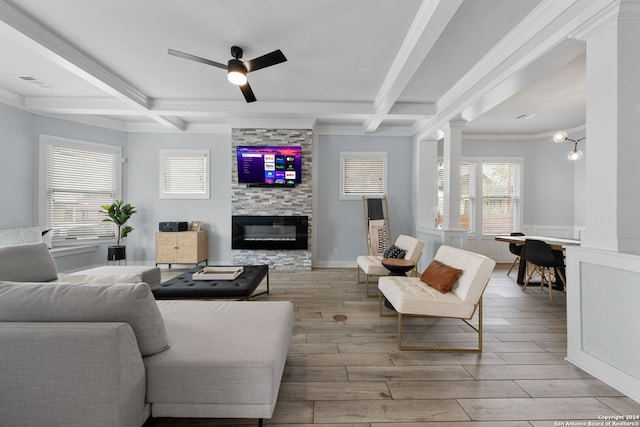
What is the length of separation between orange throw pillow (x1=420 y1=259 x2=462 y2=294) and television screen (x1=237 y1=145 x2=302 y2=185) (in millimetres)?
3176

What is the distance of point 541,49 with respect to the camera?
2.37 metres

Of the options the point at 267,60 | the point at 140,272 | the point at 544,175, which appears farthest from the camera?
the point at 544,175

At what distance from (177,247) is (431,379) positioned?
4724 millimetres

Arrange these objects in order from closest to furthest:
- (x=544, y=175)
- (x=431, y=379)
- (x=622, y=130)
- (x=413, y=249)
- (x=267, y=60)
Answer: (x=622, y=130) < (x=431, y=379) < (x=267, y=60) < (x=413, y=249) < (x=544, y=175)

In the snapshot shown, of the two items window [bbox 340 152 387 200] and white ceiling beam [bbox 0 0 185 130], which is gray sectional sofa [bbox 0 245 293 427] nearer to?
white ceiling beam [bbox 0 0 185 130]

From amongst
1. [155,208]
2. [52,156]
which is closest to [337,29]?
[155,208]

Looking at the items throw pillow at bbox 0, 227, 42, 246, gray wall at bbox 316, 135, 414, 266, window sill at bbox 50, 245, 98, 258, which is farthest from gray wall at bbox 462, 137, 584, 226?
window sill at bbox 50, 245, 98, 258

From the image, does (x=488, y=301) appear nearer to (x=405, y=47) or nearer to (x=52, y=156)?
(x=405, y=47)

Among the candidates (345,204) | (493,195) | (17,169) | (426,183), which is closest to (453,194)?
(426,183)

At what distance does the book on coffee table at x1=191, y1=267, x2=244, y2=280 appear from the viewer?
300 cm

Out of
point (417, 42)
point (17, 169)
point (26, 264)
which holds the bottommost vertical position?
point (26, 264)

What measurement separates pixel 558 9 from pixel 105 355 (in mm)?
3680

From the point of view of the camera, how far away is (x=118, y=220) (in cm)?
494

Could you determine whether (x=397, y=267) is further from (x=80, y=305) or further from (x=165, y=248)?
(x=165, y=248)
